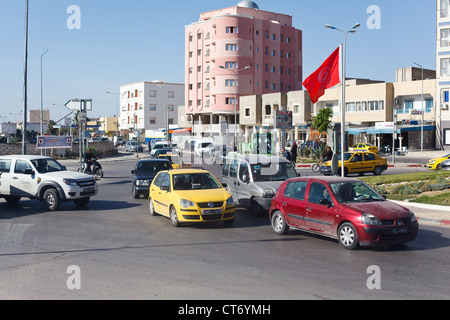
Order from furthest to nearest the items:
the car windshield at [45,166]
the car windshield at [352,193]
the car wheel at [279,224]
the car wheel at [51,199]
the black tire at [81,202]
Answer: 1. the black tire at [81,202]
2. the car windshield at [45,166]
3. the car wheel at [51,199]
4. the car wheel at [279,224]
5. the car windshield at [352,193]

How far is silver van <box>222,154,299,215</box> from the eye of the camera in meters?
14.3

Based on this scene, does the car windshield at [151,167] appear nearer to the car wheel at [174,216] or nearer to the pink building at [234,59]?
the car wheel at [174,216]

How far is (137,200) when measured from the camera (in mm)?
18969

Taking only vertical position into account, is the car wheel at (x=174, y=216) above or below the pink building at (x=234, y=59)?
below

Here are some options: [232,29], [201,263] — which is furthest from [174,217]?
[232,29]

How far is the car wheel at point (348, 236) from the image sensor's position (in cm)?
980

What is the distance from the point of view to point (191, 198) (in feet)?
40.8

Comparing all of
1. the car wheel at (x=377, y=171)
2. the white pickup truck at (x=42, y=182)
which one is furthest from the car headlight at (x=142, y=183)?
the car wheel at (x=377, y=171)

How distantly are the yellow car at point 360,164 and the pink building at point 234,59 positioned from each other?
46.2 meters

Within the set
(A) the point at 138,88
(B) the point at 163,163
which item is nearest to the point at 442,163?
(B) the point at 163,163

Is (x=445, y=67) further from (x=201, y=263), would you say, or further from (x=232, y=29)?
(x=201, y=263)

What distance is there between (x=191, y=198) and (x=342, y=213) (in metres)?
4.04

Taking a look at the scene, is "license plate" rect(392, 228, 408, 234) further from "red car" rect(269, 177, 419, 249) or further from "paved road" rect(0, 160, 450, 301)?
"paved road" rect(0, 160, 450, 301)

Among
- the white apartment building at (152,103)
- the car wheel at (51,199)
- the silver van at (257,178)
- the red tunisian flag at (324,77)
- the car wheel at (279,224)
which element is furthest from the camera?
the white apartment building at (152,103)
